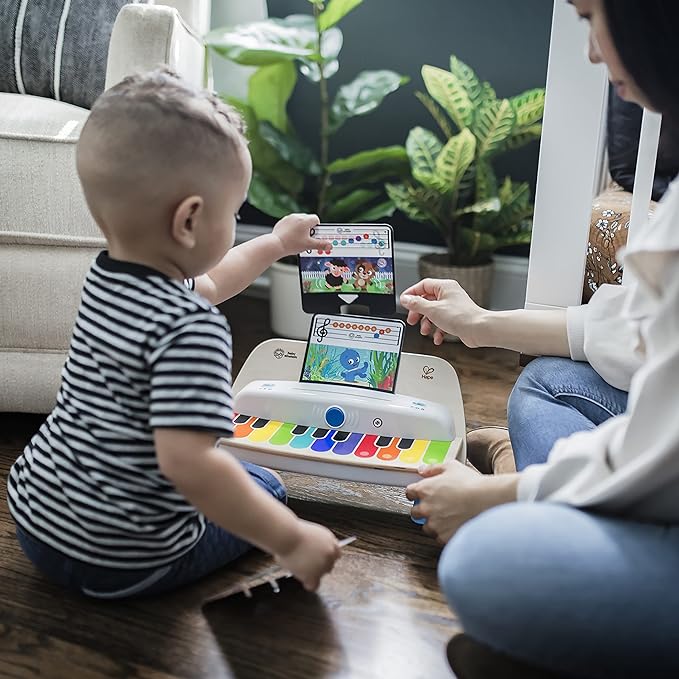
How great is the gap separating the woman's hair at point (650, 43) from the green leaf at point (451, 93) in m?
0.94

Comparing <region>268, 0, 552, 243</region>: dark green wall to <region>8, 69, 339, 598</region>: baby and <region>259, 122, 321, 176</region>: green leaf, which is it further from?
<region>8, 69, 339, 598</region>: baby

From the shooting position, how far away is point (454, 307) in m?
1.13

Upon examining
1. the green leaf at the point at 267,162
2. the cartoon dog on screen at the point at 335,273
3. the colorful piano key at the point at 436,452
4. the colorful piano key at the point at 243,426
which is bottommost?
the colorful piano key at the point at 243,426

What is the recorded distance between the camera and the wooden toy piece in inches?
36.3

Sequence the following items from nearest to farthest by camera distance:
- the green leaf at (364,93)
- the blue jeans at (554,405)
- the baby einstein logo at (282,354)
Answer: the blue jeans at (554,405) → the baby einstein logo at (282,354) → the green leaf at (364,93)

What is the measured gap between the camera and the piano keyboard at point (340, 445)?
1.05 meters

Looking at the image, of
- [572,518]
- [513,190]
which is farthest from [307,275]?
[513,190]

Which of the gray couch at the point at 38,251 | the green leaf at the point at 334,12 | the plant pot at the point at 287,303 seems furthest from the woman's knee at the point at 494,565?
the green leaf at the point at 334,12

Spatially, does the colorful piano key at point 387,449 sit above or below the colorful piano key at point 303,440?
above

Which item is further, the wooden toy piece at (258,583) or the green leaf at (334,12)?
the green leaf at (334,12)

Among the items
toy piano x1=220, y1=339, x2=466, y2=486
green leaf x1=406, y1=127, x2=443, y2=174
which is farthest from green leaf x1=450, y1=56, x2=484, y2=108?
toy piano x1=220, y1=339, x2=466, y2=486

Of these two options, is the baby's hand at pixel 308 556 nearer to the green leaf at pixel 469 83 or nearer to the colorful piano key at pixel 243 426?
the colorful piano key at pixel 243 426

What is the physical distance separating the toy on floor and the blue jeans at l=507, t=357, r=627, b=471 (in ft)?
0.25

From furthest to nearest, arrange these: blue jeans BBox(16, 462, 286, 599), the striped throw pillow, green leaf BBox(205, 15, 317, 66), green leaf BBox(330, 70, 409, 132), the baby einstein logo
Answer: green leaf BBox(330, 70, 409, 132)
green leaf BBox(205, 15, 317, 66)
the striped throw pillow
the baby einstein logo
blue jeans BBox(16, 462, 286, 599)
